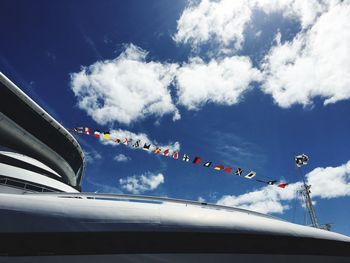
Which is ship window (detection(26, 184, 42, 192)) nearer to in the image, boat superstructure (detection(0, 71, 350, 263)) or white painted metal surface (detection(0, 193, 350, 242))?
boat superstructure (detection(0, 71, 350, 263))

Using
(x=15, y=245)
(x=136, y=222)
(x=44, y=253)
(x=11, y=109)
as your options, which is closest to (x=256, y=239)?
(x=136, y=222)

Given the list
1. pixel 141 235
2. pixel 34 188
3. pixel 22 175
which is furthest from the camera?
pixel 22 175

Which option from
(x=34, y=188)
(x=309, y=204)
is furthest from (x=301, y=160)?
(x=34, y=188)

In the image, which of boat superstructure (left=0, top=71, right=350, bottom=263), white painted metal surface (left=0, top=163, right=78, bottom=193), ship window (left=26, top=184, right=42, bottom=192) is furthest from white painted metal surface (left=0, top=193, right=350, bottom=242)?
white painted metal surface (left=0, top=163, right=78, bottom=193)

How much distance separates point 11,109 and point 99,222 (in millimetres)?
24227

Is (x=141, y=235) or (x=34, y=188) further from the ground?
(x=34, y=188)

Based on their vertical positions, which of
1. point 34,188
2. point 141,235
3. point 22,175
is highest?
point 22,175

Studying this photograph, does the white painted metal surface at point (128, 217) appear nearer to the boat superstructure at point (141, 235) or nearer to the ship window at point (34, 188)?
the boat superstructure at point (141, 235)

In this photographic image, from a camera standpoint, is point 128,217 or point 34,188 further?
point 34,188

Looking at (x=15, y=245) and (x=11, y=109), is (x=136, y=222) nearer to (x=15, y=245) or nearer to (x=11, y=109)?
(x=15, y=245)

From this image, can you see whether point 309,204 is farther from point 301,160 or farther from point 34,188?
point 34,188

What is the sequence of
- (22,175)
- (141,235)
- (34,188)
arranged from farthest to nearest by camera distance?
(22,175), (34,188), (141,235)

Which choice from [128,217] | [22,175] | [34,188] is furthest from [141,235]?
[22,175]

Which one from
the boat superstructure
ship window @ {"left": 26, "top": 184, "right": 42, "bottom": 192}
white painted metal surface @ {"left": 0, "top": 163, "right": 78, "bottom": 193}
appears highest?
white painted metal surface @ {"left": 0, "top": 163, "right": 78, "bottom": 193}
